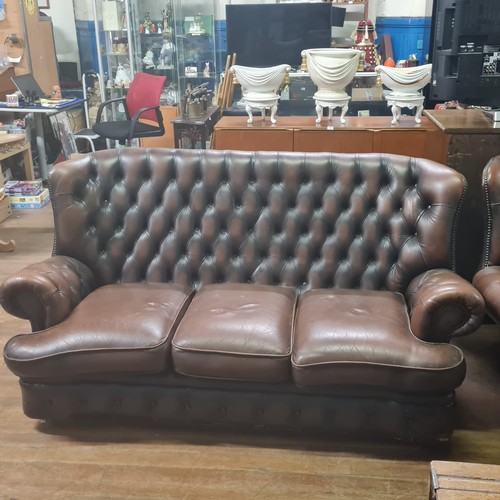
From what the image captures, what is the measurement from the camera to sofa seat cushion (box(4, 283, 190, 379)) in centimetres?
210

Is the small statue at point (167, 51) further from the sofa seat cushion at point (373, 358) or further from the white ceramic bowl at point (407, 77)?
the sofa seat cushion at point (373, 358)

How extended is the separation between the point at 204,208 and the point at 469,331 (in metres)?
1.20

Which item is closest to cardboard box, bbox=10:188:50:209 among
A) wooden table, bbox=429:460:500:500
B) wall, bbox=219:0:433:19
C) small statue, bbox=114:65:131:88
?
small statue, bbox=114:65:131:88

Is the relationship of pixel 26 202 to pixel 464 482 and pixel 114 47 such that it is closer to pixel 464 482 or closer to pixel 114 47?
pixel 114 47

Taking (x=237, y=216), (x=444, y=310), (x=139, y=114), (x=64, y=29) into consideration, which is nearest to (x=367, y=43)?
A: (x=139, y=114)

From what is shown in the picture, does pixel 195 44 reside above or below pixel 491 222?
above

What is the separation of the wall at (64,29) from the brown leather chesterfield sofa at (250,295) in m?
4.88

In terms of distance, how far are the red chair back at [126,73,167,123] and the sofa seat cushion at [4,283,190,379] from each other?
138 inches

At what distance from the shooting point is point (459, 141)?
284 cm

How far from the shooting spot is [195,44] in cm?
671

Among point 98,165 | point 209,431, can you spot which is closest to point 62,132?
point 98,165

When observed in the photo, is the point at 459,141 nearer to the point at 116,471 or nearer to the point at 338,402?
the point at 338,402

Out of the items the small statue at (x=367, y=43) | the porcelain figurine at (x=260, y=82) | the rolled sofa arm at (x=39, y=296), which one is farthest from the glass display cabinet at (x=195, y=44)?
the rolled sofa arm at (x=39, y=296)

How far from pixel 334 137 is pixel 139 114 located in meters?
2.33
